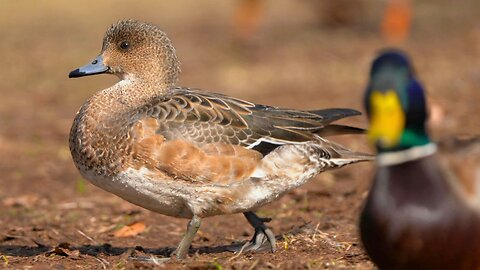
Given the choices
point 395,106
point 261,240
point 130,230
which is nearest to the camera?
point 395,106

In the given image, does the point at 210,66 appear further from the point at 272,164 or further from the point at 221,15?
the point at 272,164

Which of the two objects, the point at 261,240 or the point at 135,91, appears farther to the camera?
the point at 135,91

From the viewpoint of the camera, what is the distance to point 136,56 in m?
6.06

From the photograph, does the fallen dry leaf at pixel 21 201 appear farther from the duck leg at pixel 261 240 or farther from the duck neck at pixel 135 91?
the duck leg at pixel 261 240

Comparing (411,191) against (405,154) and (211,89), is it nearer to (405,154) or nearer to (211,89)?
(405,154)

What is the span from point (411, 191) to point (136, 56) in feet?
8.91

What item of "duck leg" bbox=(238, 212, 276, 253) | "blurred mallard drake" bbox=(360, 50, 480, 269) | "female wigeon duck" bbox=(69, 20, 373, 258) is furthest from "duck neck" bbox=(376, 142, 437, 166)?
"duck leg" bbox=(238, 212, 276, 253)

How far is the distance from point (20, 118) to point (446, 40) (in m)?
7.64

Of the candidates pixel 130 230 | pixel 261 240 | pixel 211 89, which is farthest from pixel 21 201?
pixel 211 89

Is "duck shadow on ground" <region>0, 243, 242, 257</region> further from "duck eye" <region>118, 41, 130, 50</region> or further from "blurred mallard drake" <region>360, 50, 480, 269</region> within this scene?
"blurred mallard drake" <region>360, 50, 480, 269</region>

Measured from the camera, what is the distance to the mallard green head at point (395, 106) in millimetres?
3744

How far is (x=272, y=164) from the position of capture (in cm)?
565

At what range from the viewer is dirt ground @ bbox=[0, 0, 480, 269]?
600cm

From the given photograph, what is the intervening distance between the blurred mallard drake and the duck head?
243cm
